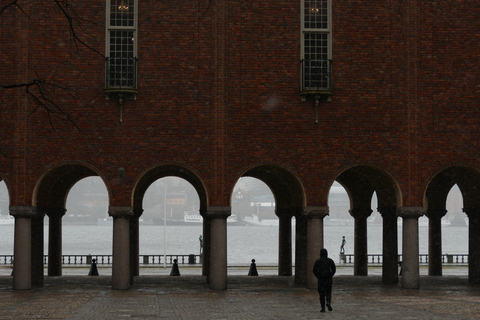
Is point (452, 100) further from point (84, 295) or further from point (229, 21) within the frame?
point (84, 295)

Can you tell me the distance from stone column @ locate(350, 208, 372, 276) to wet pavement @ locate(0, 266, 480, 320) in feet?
6.39

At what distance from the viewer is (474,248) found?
31.5 m

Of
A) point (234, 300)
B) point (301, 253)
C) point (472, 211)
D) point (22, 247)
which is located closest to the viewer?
point (234, 300)

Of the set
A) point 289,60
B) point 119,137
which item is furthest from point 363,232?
point 119,137

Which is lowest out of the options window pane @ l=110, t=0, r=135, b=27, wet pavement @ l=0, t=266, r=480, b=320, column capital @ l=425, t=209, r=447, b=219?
wet pavement @ l=0, t=266, r=480, b=320

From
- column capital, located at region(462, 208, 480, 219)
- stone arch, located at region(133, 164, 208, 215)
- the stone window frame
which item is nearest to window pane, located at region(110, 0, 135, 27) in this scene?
the stone window frame

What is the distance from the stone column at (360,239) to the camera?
34.9 meters

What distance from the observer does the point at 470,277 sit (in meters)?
31.2

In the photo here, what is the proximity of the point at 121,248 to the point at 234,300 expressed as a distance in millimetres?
5454

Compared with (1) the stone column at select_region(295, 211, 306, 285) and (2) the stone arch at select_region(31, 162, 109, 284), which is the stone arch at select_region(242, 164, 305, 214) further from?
(2) the stone arch at select_region(31, 162, 109, 284)

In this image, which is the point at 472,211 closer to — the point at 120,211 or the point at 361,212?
the point at 361,212

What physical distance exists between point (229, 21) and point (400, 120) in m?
7.36

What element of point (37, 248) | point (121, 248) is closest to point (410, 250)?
point (121, 248)

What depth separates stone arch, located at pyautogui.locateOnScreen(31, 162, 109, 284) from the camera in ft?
96.1
